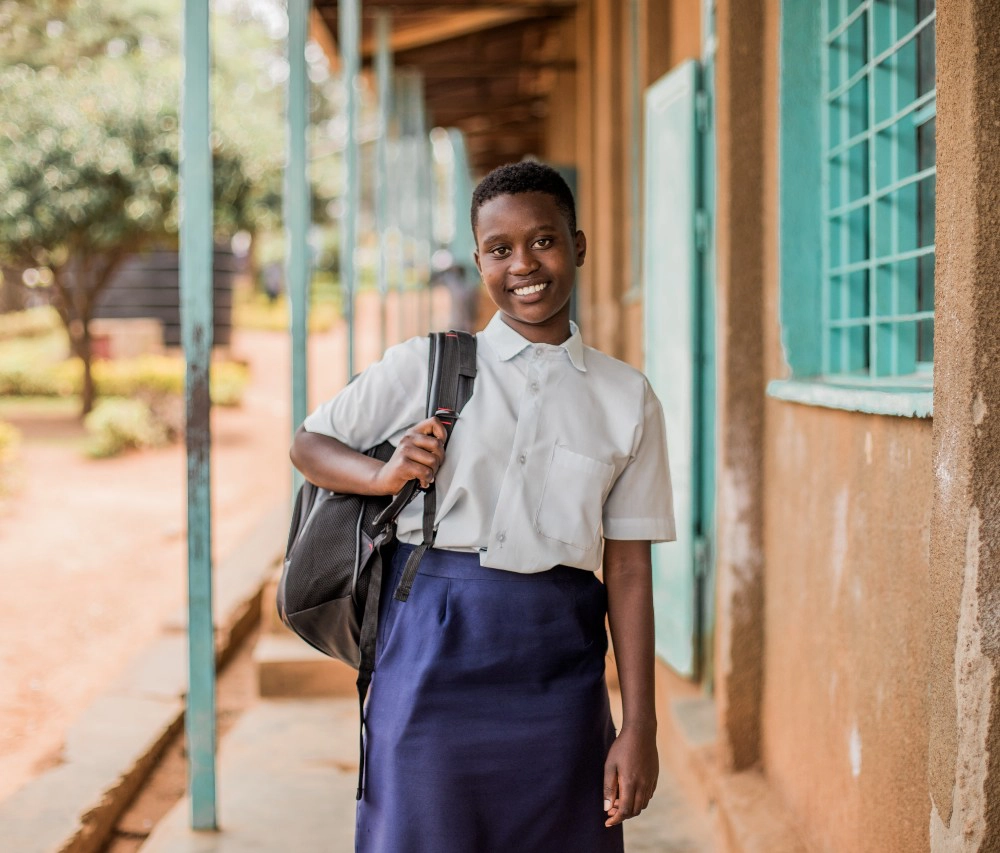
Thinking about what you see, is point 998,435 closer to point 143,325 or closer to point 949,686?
point 949,686

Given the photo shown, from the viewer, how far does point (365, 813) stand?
1882 mm

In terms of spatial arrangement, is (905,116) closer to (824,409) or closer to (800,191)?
(800,191)

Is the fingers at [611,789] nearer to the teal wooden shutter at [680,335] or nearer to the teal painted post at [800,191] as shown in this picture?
the teal painted post at [800,191]

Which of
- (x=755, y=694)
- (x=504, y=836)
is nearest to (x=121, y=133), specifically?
(x=755, y=694)

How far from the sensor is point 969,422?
60.3 inches

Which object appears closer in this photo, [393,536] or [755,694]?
[393,536]

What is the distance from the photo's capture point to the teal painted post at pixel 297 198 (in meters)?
4.55

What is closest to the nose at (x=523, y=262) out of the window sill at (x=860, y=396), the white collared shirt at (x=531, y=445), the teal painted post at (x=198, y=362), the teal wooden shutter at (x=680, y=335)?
the white collared shirt at (x=531, y=445)

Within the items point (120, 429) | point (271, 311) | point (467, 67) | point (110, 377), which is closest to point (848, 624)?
point (467, 67)

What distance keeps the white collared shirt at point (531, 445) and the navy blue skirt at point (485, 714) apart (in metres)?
0.06

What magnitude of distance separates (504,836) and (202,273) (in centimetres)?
202

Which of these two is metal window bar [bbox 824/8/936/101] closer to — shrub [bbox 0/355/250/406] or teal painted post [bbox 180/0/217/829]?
teal painted post [bbox 180/0/217/829]

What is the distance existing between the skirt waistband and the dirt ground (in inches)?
109

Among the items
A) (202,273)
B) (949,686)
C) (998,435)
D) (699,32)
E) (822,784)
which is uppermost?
(699,32)
